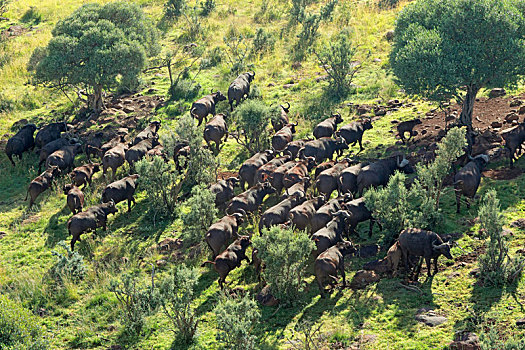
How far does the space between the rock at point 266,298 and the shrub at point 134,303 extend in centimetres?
273

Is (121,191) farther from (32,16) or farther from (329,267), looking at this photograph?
(32,16)

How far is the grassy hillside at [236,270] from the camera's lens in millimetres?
12391

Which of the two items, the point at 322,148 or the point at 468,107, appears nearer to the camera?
the point at 322,148

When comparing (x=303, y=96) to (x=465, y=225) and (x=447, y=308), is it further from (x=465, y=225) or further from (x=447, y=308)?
(x=447, y=308)

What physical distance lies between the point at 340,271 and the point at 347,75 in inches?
692

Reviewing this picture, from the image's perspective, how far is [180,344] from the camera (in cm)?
1284

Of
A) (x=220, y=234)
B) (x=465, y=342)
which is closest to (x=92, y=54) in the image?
(x=220, y=234)

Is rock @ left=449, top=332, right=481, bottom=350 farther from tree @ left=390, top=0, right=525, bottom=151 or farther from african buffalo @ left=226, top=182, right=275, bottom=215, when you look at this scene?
tree @ left=390, top=0, right=525, bottom=151

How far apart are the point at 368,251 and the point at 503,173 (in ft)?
21.9

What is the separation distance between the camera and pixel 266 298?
45.9 feet

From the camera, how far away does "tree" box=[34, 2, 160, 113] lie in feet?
86.4

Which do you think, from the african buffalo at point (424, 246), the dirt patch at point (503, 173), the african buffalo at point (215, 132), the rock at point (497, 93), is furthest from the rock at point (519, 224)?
the african buffalo at point (215, 132)

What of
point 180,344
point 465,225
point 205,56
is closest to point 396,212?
point 465,225

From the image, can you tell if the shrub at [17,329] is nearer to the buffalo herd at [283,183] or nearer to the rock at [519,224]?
the buffalo herd at [283,183]
